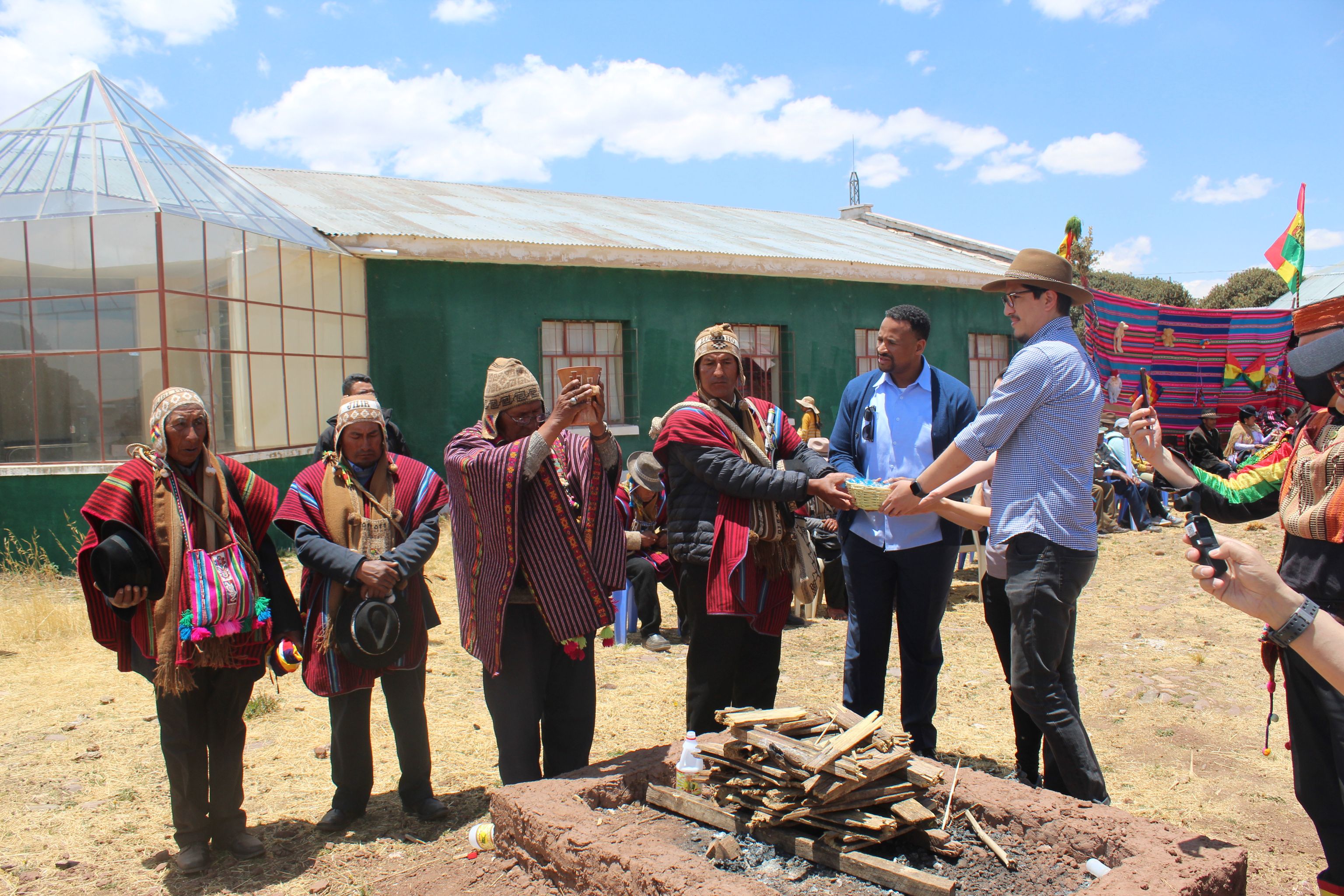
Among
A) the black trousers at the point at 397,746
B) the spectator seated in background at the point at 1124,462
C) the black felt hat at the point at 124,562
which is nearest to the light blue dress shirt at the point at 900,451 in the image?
the black trousers at the point at 397,746

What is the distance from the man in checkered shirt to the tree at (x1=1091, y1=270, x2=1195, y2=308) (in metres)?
37.4

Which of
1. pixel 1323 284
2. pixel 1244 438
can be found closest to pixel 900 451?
pixel 1244 438

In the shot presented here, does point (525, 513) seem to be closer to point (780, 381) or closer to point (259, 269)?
point (259, 269)

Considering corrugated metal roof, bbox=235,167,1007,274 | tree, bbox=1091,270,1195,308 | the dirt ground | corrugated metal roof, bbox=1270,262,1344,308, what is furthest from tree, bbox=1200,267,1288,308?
the dirt ground

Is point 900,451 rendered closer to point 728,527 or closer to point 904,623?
point 904,623

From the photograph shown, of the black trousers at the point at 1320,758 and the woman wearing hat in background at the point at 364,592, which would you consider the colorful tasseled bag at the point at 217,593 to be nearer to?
the woman wearing hat in background at the point at 364,592

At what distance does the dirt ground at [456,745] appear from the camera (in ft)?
11.4

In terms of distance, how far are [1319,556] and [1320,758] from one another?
0.58m

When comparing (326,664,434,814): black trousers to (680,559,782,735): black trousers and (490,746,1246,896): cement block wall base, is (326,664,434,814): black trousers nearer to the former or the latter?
(490,746,1246,896): cement block wall base

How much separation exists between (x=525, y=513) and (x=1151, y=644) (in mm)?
5002

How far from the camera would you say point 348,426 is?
370 cm

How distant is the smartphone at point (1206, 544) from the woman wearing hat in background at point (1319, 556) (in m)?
1.00

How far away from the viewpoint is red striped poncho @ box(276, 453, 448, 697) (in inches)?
143

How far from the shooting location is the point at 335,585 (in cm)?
366
